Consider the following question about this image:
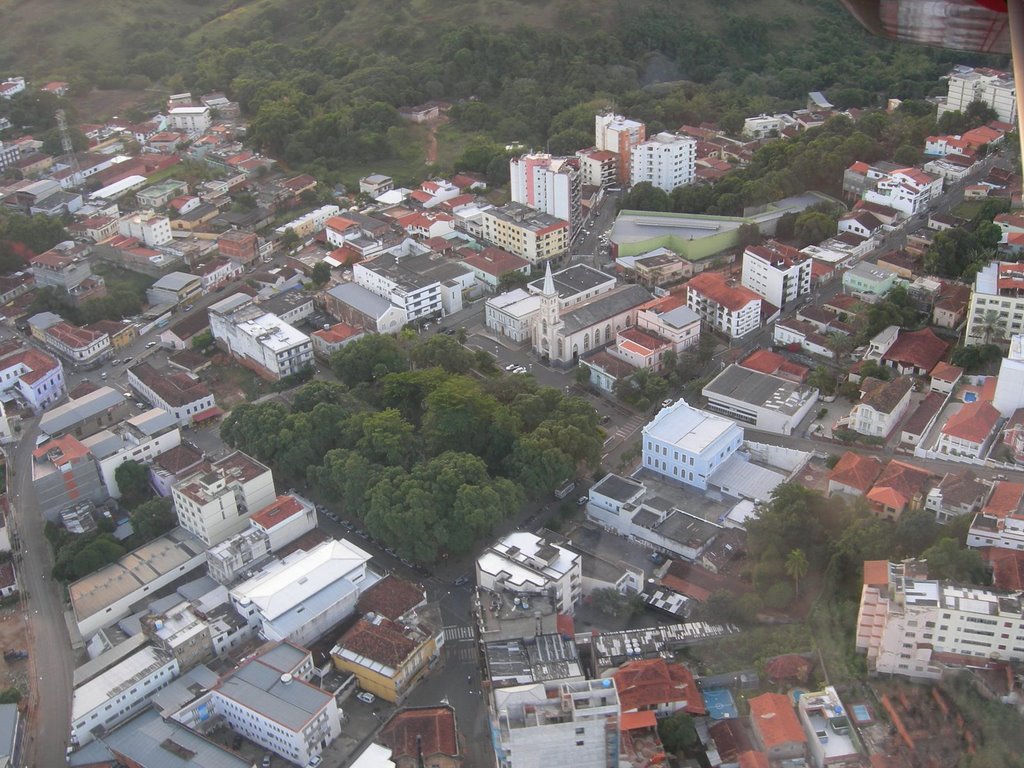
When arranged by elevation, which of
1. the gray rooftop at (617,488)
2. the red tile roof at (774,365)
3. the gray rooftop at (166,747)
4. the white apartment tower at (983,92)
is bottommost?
the gray rooftop at (166,747)

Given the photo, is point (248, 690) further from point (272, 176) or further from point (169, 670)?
point (272, 176)

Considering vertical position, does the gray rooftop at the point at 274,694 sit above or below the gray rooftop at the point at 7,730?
above

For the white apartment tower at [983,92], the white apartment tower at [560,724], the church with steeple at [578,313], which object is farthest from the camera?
the white apartment tower at [983,92]

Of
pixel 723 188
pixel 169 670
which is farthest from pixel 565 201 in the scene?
pixel 169 670

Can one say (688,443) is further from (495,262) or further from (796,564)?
(495,262)

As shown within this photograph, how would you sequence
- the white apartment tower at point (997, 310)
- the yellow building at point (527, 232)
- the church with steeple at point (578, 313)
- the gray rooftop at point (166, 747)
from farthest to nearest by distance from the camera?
the yellow building at point (527, 232)
the church with steeple at point (578, 313)
the white apartment tower at point (997, 310)
the gray rooftop at point (166, 747)

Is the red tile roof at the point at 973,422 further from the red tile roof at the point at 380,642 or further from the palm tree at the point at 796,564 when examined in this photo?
the red tile roof at the point at 380,642

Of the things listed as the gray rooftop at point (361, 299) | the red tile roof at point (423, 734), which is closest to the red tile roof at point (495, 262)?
the gray rooftop at point (361, 299)

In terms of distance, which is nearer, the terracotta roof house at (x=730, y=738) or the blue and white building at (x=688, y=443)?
the terracotta roof house at (x=730, y=738)
